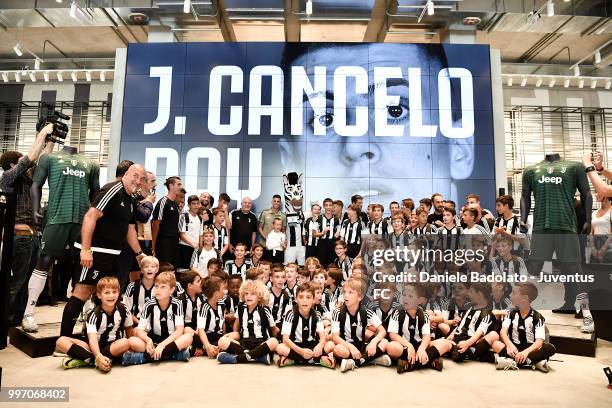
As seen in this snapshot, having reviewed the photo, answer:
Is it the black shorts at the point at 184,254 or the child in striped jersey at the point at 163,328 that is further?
the black shorts at the point at 184,254

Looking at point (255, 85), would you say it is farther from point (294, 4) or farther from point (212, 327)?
point (212, 327)

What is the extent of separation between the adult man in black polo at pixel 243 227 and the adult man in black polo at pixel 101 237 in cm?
256

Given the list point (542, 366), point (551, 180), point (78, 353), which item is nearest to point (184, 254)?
point (78, 353)

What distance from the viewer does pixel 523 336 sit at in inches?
132

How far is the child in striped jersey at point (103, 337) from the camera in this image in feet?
9.74

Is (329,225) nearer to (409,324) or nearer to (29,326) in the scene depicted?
(409,324)

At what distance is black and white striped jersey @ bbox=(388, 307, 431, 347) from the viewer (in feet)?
10.8

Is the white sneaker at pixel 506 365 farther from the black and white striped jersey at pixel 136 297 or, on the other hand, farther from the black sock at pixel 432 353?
the black and white striped jersey at pixel 136 297

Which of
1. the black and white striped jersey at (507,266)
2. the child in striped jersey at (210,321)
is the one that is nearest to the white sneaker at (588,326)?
the black and white striped jersey at (507,266)

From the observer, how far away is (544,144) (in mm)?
11477

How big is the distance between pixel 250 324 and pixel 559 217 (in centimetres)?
306

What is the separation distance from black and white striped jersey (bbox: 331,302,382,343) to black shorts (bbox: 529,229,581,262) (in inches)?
68.5

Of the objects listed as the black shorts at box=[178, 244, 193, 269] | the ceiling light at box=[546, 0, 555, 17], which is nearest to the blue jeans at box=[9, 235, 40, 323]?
the black shorts at box=[178, 244, 193, 269]

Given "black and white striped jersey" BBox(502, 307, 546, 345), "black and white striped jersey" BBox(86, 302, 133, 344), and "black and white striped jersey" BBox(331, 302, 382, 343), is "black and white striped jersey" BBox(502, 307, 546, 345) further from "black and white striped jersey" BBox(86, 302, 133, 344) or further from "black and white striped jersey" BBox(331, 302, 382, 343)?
"black and white striped jersey" BBox(86, 302, 133, 344)
